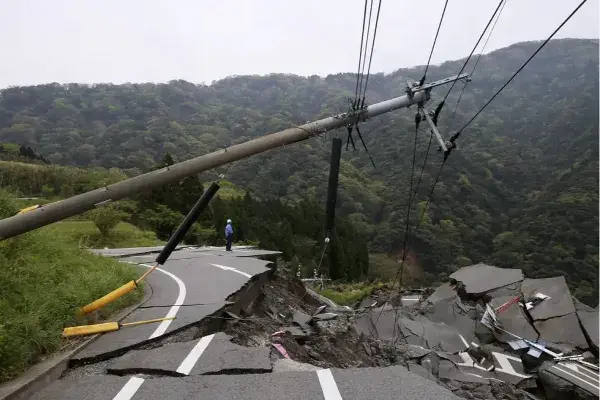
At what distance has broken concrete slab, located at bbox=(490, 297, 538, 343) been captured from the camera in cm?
1812

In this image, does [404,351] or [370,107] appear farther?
[404,351]

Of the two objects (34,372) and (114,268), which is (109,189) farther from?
(114,268)

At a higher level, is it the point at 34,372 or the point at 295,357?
the point at 34,372

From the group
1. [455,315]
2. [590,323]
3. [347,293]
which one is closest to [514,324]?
[455,315]

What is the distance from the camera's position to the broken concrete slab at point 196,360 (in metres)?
4.98

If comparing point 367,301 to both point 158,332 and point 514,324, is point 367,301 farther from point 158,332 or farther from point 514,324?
point 158,332

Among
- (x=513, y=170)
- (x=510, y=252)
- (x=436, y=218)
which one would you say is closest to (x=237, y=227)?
(x=510, y=252)

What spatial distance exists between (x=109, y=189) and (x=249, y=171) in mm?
60744

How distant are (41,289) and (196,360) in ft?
9.06

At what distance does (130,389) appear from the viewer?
4461 mm

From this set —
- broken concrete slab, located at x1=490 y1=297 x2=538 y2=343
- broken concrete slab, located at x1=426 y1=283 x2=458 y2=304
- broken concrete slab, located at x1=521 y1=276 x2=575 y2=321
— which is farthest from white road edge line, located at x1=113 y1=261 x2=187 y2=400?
broken concrete slab, located at x1=521 y1=276 x2=575 y2=321

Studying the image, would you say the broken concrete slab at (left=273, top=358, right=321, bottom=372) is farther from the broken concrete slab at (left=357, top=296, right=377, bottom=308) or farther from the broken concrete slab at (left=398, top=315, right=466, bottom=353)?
the broken concrete slab at (left=357, top=296, right=377, bottom=308)

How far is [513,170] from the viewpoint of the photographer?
74.2 m

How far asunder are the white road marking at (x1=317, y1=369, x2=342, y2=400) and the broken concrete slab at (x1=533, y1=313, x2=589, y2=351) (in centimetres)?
1591
